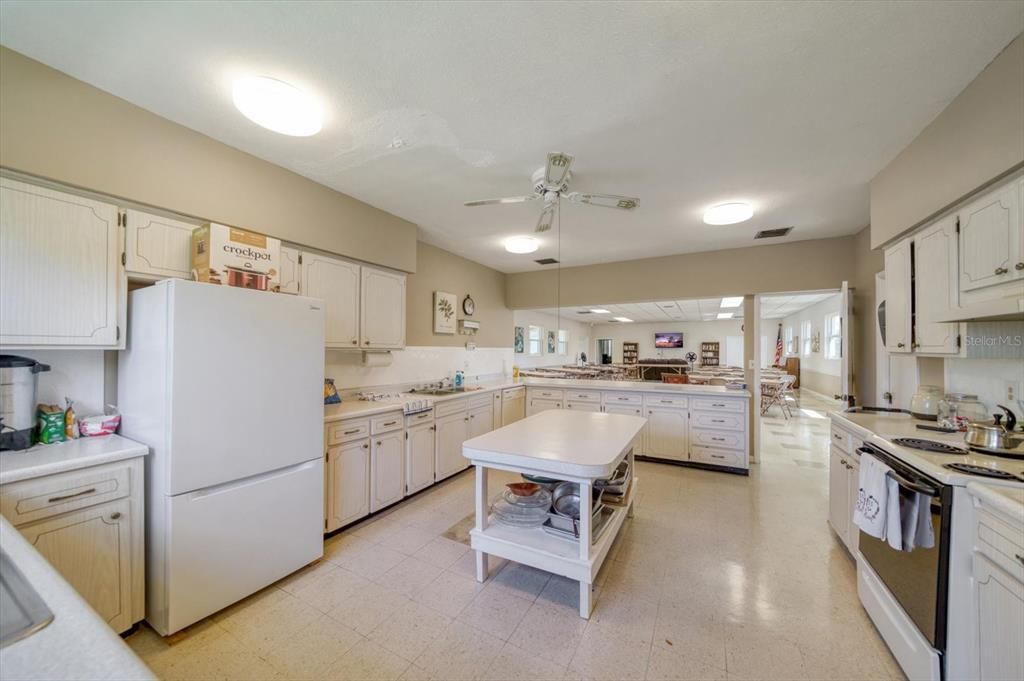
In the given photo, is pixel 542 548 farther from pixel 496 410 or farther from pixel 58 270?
pixel 58 270

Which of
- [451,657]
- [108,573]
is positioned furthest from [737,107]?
[108,573]

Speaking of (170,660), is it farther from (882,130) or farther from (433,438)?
(882,130)

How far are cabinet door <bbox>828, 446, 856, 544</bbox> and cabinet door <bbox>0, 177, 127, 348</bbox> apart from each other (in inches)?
166

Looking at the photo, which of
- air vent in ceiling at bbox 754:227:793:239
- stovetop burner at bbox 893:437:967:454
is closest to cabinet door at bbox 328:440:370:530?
stovetop burner at bbox 893:437:967:454

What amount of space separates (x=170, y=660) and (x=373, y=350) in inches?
87.6

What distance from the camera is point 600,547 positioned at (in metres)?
1.97

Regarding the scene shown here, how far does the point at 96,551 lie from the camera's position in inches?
62.2

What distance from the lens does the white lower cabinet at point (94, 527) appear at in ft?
4.67

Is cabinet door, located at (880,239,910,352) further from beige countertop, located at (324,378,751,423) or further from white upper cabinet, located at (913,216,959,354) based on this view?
beige countertop, located at (324,378,751,423)

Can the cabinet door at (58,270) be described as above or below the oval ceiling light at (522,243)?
below

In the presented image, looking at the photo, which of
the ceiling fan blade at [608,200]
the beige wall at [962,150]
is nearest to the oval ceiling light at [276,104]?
the ceiling fan blade at [608,200]

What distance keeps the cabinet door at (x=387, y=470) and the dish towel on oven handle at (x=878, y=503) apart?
2.89 metres

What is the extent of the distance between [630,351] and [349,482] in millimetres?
12395

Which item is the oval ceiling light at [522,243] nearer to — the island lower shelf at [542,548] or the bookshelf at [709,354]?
the island lower shelf at [542,548]
